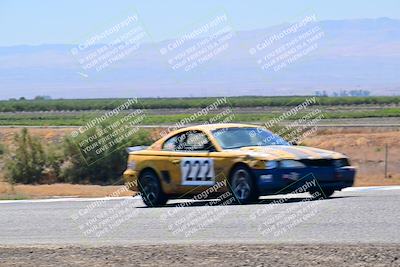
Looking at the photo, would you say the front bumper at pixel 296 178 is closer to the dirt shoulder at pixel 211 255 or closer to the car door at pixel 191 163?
the car door at pixel 191 163

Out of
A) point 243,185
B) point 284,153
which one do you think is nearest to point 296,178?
point 284,153

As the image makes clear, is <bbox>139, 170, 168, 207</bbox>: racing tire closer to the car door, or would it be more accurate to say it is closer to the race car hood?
the car door

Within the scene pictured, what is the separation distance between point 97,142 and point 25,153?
309cm

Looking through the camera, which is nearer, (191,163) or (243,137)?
(191,163)

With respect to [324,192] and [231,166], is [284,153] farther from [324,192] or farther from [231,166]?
[324,192]

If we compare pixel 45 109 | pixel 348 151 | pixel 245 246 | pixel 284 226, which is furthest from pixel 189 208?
pixel 45 109

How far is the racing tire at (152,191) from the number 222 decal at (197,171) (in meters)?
0.59

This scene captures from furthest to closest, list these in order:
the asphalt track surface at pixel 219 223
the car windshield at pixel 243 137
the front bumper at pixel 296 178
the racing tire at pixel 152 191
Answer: the racing tire at pixel 152 191
the car windshield at pixel 243 137
the front bumper at pixel 296 178
the asphalt track surface at pixel 219 223

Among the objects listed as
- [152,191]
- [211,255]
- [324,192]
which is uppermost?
[211,255]

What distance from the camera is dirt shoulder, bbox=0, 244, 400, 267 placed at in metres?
10.1

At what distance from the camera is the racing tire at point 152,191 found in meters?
17.6

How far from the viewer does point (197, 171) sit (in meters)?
17.0

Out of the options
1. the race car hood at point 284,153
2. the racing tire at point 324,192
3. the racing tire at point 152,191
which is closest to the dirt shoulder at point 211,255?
the race car hood at point 284,153

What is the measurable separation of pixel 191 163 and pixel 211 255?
636cm
